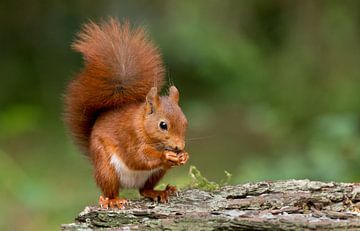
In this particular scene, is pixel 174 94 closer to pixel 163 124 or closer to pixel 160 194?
pixel 163 124

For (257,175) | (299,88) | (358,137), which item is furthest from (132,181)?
(299,88)

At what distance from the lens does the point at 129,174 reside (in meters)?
2.62

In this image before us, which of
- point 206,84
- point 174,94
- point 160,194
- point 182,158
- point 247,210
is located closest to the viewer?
Result: point 247,210

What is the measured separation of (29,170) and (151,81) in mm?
2560

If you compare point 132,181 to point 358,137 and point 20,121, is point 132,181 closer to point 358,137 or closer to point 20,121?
point 358,137

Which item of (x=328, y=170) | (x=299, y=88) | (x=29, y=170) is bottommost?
(x=328, y=170)

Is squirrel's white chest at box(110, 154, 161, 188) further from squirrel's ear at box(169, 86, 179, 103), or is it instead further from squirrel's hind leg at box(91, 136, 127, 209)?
squirrel's ear at box(169, 86, 179, 103)

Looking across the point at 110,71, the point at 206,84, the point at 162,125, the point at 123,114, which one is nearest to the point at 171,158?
the point at 162,125

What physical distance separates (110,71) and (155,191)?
0.42 metres

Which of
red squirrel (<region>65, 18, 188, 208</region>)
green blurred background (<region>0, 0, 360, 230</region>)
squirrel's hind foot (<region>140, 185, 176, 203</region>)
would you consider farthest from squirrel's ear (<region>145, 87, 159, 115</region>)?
green blurred background (<region>0, 0, 360, 230</region>)

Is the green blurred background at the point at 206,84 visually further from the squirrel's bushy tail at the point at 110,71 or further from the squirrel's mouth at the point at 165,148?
the squirrel's mouth at the point at 165,148

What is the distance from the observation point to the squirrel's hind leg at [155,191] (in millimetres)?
2579

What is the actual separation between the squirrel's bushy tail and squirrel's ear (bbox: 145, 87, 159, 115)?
14 centimetres

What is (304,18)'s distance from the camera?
6.09m
